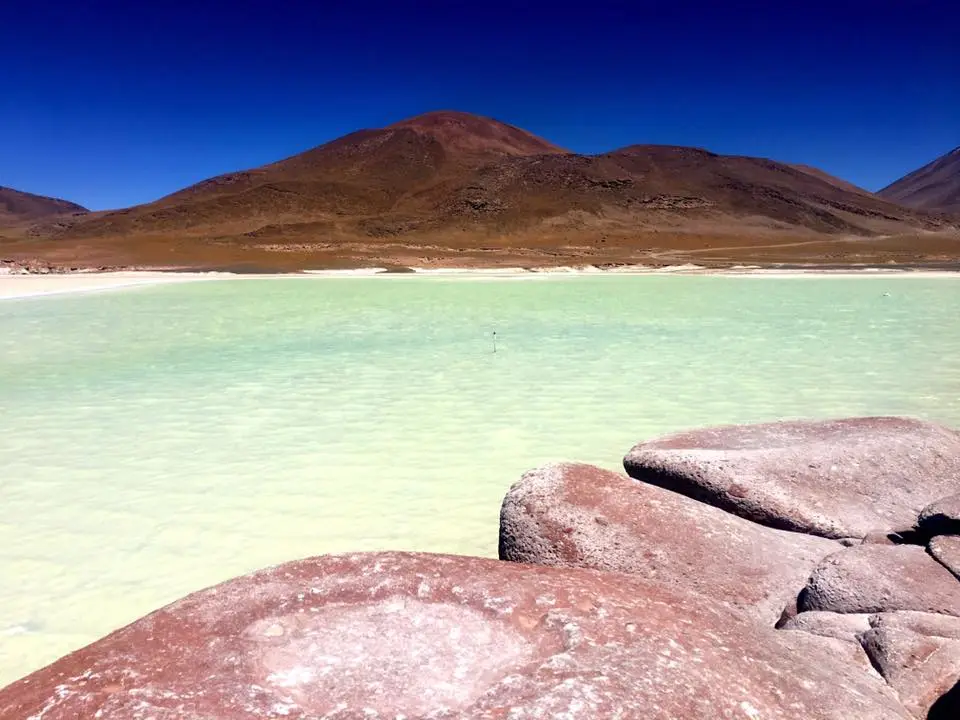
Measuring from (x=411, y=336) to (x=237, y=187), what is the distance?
10163 cm

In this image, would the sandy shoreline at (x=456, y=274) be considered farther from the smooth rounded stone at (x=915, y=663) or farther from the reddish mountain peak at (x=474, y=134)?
the reddish mountain peak at (x=474, y=134)

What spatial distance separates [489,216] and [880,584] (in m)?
79.9

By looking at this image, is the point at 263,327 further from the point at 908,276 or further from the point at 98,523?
the point at 908,276

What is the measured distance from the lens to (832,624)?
280 centimetres

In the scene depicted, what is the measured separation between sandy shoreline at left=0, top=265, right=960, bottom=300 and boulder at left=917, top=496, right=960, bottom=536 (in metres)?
28.5

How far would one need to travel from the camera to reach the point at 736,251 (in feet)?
185

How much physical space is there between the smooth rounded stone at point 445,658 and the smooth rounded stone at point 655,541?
2.12ft

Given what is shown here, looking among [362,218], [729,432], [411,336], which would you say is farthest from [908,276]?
[362,218]

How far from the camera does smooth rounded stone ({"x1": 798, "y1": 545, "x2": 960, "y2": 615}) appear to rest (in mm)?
3025

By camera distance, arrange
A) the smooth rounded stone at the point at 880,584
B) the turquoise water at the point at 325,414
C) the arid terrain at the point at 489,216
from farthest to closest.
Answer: the arid terrain at the point at 489,216 < the turquoise water at the point at 325,414 < the smooth rounded stone at the point at 880,584

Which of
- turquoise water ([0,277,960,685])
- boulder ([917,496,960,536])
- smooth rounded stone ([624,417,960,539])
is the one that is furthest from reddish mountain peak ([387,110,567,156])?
boulder ([917,496,960,536])

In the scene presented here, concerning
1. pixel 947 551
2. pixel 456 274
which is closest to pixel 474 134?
pixel 456 274

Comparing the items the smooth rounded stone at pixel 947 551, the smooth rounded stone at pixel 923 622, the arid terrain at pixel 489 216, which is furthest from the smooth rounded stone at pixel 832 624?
the arid terrain at pixel 489 216

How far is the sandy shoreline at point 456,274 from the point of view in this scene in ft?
98.8
